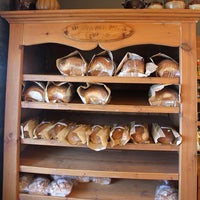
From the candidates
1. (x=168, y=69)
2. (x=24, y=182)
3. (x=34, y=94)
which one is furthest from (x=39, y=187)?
(x=168, y=69)

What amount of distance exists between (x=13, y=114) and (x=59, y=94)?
30 cm

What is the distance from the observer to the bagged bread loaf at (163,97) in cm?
122

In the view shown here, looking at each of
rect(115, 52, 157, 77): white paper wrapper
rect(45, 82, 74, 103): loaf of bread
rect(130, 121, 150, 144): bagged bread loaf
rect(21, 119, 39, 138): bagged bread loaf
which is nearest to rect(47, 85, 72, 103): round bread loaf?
rect(45, 82, 74, 103): loaf of bread

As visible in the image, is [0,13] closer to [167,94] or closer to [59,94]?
[59,94]

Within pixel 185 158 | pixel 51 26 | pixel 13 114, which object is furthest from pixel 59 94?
pixel 185 158

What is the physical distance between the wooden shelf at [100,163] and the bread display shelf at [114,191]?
17 cm

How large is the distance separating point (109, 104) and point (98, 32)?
42 centimetres

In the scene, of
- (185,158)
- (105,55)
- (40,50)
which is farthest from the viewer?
(40,50)

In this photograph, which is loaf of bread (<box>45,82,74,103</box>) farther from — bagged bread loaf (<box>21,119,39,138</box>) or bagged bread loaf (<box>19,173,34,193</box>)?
bagged bread loaf (<box>19,173,34,193</box>)

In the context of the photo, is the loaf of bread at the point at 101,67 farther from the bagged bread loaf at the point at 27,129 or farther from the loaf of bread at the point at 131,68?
the bagged bread loaf at the point at 27,129

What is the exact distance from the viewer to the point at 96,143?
125cm

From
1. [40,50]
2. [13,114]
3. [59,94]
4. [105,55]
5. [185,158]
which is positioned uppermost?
[40,50]

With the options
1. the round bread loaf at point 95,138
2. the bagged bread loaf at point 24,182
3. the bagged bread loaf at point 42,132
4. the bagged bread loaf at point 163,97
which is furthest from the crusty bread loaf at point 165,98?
the bagged bread loaf at point 24,182

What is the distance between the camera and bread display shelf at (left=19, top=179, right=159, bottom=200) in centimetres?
130
